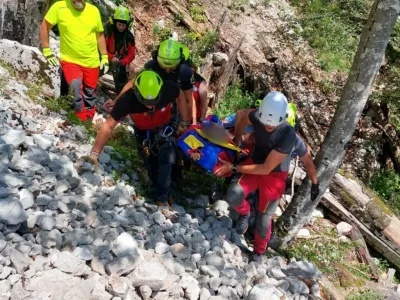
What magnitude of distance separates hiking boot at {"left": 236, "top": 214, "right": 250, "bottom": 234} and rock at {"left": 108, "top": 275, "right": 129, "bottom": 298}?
2006 millimetres

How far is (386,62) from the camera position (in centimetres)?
964

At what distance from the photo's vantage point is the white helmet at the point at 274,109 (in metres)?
3.88

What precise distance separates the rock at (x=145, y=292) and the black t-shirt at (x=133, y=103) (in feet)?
6.16

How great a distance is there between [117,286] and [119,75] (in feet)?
15.0

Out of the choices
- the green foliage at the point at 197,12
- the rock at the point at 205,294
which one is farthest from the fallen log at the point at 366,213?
the green foliage at the point at 197,12

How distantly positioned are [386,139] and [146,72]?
19.0ft

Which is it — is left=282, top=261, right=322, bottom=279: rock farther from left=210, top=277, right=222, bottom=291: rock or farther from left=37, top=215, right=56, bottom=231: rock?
left=37, top=215, right=56, bottom=231: rock

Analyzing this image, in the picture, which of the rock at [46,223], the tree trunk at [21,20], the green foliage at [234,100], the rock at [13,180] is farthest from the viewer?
the green foliage at [234,100]

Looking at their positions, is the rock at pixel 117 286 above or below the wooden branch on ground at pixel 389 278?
above

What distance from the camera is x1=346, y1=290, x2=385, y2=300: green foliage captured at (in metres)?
4.86

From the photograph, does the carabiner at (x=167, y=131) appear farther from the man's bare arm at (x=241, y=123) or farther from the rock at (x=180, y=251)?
the rock at (x=180, y=251)

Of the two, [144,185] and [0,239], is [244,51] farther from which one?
[0,239]

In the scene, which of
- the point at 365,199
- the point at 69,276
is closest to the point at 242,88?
the point at 365,199

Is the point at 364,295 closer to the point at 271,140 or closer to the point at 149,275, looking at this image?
the point at 271,140
